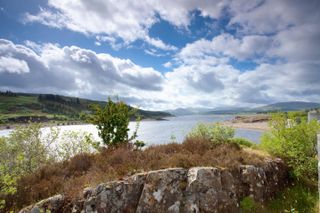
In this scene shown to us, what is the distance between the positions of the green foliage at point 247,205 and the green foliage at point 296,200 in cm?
97

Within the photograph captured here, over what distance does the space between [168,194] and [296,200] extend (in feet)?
20.5

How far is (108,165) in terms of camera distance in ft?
36.2

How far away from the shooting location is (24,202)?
9312 millimetres

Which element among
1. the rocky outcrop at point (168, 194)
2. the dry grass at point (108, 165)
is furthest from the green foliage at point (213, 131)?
the rocky outcrop at point (168, 194)

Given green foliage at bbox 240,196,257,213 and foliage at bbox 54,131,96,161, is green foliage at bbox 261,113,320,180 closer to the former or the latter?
green foliage at bbox 240,196,257,213

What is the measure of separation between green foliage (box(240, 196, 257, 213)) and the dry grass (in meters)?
1.56

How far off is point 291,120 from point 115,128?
11645mm

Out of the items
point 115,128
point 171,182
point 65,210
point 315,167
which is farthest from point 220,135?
point 65,210

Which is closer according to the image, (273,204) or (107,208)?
(107,208)

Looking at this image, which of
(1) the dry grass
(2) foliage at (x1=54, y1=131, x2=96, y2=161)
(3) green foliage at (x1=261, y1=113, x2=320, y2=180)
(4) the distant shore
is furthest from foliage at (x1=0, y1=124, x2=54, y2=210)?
(4) the distant shore

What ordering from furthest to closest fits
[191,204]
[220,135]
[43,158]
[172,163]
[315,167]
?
1. [220,135]
2. [43,158]
3. [315,167]
4. [172,163]
5. [191,204]

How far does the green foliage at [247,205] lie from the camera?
10312 millimetres

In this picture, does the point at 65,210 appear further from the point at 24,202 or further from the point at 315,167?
the point at 315,167

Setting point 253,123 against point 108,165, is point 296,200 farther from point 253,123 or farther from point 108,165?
point 253,123
